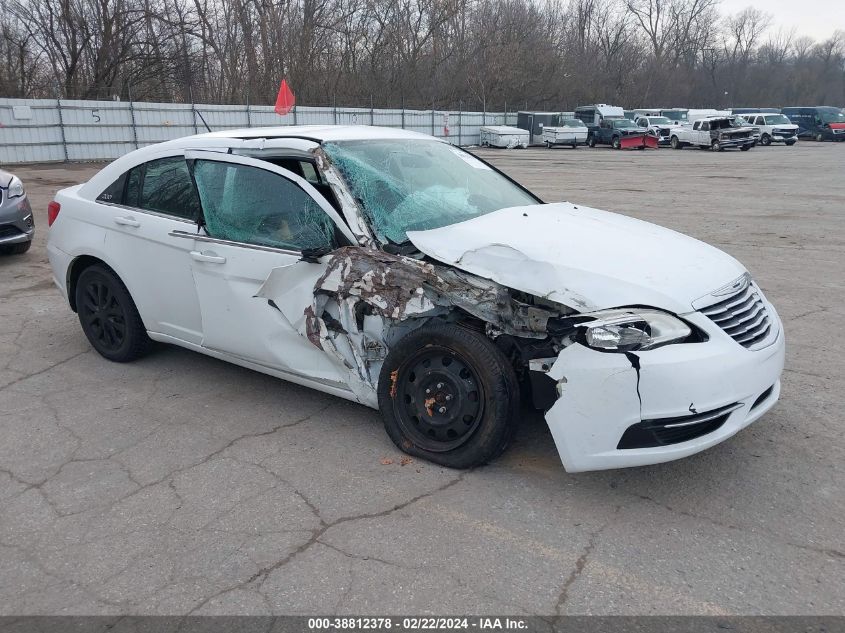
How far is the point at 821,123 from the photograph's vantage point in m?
42.6

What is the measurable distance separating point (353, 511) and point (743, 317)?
2.04 metres

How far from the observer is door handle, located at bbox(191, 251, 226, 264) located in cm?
403

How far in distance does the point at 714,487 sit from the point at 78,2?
104ft

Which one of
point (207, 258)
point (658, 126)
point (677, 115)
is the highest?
point (677, 115)

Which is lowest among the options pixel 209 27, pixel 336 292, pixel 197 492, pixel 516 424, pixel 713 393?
pixel 197 492

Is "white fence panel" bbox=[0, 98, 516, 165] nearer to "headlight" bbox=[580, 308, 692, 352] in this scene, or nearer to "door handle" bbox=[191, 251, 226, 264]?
"door handle" bbox=[191, 251, 226, 264]

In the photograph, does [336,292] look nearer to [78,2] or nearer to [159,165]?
[159,165]

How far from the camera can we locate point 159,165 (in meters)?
4.58

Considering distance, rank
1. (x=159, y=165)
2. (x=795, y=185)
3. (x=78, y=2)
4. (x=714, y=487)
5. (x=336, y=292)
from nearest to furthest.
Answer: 1. (x=714, y=487)
2. (x=336, y=292)
3. (x=159, y=165)
4. (x=795, y=185)
5. (x=78, y=2)

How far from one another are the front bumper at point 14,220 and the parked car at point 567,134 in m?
33.9

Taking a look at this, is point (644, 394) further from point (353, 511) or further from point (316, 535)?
point (316, 535)

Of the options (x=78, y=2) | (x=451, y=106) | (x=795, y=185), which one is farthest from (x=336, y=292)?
(x=451, y=106)

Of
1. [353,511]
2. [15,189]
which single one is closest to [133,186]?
[353,511]

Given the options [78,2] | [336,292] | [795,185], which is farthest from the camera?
[78,2]
